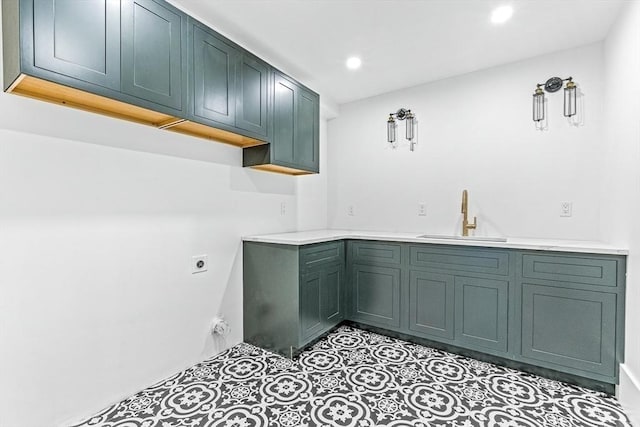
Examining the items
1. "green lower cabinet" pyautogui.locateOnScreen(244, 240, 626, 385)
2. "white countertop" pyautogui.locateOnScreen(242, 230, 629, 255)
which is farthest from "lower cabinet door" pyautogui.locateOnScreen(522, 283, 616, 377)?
"white countertop" pyautogui.locateOnScreen(242, 230, 629, 255)

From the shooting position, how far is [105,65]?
1.45 meters

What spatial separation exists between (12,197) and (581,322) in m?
3.19

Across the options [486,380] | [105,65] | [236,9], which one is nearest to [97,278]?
[105,65]

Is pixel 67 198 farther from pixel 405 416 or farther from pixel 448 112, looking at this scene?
pixel 448 112

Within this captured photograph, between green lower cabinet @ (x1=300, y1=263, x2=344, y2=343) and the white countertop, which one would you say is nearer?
the white countertop

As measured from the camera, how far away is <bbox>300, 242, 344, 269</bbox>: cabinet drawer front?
93.4 inches

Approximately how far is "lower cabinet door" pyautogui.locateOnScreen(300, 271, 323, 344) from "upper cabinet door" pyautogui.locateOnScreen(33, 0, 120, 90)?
67.6 inches

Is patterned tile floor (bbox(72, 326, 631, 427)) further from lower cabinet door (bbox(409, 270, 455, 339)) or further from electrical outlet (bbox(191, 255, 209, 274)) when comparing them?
electrical outlet (bbox(191, 255, 209, 274))

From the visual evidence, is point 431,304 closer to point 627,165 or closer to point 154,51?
point 627,165

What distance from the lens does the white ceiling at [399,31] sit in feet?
6.34

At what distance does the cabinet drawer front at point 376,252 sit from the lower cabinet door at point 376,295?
0.06 meters

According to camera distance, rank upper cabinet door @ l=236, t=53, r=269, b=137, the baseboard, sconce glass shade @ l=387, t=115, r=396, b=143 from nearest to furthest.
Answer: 1. the baseboard
2. upper cabinet door @ l=236, t=53, r=269, b=137
3. sconce glass shade @ l=387, t=115, r=396, b=143

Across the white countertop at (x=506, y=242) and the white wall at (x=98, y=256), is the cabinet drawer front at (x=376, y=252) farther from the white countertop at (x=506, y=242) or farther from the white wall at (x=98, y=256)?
the white wall at (x=98, y=256)

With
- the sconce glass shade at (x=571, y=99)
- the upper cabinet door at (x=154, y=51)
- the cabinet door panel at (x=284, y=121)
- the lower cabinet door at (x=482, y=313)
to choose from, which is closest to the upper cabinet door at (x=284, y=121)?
the cabinet door panel at (x=284, y=121)
